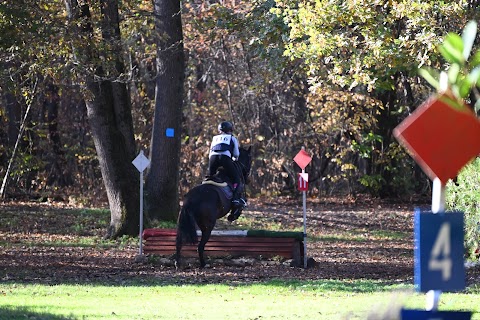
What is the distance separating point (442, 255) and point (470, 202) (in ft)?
43.2

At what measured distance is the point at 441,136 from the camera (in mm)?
6004

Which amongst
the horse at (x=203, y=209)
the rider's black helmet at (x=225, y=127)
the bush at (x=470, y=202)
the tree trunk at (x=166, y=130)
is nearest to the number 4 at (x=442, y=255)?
the horse at (x=203, y=209)

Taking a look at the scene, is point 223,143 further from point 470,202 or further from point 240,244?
point 470,202

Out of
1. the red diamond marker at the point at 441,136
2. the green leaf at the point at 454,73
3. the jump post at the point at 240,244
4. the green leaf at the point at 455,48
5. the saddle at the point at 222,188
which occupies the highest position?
the green leaf at the point at 455,48

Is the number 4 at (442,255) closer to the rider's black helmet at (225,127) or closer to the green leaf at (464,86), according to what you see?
the green leaf at (464,86)

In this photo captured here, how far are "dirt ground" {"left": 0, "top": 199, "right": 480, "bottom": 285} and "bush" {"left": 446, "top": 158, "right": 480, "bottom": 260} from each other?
2.58 feet

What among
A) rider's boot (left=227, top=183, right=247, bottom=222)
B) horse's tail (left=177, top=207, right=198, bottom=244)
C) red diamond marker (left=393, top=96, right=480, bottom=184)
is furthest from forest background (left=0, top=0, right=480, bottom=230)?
red diamond marker (left=393, top=96, right=480, bottom=184)

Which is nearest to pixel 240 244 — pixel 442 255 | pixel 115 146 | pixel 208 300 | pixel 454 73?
pixel 115 146

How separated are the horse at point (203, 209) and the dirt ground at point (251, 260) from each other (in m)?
0.63

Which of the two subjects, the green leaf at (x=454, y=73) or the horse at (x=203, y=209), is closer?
the green leaf at (x=454, y=73)

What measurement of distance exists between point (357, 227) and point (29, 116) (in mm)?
13306

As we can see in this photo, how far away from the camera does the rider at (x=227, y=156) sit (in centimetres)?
2003

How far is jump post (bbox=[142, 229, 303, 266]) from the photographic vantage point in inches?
799

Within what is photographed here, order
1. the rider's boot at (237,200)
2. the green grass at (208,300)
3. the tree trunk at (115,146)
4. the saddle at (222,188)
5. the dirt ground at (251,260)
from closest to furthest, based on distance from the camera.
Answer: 1. the green grass at (208,300)
2. the dirt ground at (251,260)
3. the saddle at (222,188)
4. the rider's boot at (237,200)
5. the tree trunk at (115,146)
